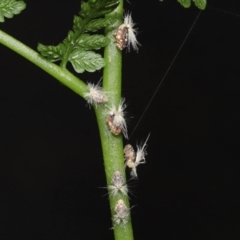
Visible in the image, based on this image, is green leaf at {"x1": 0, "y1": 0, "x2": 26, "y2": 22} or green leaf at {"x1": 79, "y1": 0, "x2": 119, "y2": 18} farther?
green leaf at {"x1": 0, "y1": 0, "x2": 26, "y2": 22}

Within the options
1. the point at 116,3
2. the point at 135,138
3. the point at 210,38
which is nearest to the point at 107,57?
the point at 116,3

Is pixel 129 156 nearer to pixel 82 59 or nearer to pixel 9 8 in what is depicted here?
pixel 82 59

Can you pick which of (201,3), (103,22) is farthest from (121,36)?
(201,3)

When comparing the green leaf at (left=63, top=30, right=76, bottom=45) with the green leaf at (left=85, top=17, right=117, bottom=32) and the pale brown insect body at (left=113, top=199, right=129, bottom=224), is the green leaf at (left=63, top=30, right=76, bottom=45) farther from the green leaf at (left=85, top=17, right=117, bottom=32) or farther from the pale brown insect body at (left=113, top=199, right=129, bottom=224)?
the pale brown insect body at (left=113, top=199, right=129, bottom=224)

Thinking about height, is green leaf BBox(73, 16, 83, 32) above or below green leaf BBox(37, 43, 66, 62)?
above

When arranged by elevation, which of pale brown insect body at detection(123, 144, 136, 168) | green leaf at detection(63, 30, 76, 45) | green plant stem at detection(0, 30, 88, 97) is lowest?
pale brown insect body at detection(123, 144, 136, 168)

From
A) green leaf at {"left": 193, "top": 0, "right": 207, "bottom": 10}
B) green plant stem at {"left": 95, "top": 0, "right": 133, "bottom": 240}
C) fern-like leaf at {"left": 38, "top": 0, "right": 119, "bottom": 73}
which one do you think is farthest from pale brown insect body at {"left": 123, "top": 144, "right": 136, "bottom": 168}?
green leaf at {"left": 193, "top": 0, "right": 207, "bottom": 10}

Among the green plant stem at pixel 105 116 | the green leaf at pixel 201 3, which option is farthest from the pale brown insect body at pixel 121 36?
the green leaf at pixel 201 3

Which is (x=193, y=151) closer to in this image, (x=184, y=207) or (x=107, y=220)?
(x=184, y=207)
